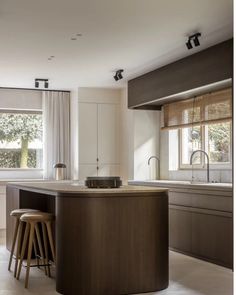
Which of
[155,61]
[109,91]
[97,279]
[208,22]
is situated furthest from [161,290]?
[109,91]

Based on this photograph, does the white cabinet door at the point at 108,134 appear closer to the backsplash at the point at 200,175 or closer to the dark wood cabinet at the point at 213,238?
the backsplash at the point at 200,175

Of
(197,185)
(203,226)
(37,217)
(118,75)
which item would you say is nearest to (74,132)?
(118,75)

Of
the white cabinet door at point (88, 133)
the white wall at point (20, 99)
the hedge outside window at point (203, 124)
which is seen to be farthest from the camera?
the white wall at point (20, 99)

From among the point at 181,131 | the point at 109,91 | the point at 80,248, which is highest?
the point at 109,91

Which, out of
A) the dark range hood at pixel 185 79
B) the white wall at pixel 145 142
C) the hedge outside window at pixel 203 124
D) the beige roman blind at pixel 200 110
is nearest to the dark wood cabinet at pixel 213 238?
the hedge outside window at pixel 203 124

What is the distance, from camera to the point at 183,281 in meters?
5.05

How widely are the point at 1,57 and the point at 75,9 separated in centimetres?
217

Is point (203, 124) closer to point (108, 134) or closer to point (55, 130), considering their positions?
point (108, 134)

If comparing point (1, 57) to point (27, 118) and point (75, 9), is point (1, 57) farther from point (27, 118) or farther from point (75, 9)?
point (27, 118)

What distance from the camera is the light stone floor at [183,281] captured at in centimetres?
469

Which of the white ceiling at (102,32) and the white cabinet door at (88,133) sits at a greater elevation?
the white ceiling at (102,32)

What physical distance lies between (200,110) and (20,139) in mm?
3742

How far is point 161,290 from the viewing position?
467 centimetres

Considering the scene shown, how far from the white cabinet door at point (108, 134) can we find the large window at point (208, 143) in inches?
62.8
